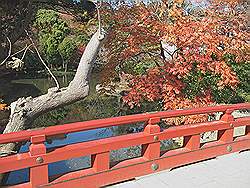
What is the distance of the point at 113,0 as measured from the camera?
27.4ft

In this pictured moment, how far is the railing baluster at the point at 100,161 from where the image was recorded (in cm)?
340

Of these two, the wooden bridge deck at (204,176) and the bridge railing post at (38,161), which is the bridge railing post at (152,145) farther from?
the bridge railing post at (38,161)

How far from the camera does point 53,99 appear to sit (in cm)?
459

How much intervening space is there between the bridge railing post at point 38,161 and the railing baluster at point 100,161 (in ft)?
1.71

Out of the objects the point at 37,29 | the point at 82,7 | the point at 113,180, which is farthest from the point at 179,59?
the point at 37,29

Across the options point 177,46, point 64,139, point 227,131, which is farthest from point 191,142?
point 64,139

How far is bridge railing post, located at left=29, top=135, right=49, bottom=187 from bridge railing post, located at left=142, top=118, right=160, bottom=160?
118 centimetres

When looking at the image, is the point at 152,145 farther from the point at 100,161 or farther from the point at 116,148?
the point at 100,161

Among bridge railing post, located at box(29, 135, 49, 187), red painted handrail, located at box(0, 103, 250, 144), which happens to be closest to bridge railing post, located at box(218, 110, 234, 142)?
red painted handrail, located at box(0, 103, 250, 144)

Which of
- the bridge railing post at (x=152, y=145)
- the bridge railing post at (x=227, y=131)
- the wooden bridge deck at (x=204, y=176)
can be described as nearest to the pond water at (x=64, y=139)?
the bridge railing post at (x=152, y=145)

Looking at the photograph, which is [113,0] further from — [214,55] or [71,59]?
[71,59]

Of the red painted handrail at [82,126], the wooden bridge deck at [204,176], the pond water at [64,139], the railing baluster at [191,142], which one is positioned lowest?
the pond water at [64,139]

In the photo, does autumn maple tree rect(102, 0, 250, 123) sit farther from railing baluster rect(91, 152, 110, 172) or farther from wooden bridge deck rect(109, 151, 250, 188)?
railing baluster rect(91, 152, 110, 172)

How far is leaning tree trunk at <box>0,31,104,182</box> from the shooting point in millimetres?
4371
